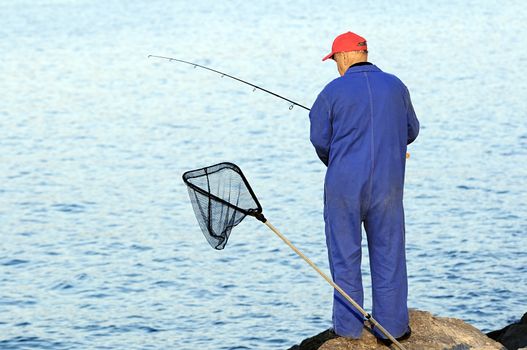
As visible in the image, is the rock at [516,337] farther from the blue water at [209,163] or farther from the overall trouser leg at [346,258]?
the overall trouser leg at [346,258]

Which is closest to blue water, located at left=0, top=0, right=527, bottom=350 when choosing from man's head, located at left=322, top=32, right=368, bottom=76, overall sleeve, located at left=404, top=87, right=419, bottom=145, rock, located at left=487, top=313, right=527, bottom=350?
rock, located at left=487, top=313, right=527, bottom=350

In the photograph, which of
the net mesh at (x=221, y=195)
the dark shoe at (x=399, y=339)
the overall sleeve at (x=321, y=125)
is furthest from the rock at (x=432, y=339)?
the overall sleeve at (x=321, y=125)

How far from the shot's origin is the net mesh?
6652 mm

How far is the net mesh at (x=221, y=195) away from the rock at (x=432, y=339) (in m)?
0.91

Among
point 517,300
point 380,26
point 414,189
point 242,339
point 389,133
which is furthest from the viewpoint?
point 380,26

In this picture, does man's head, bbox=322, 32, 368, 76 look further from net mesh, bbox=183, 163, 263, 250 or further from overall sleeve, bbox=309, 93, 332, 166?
net mesh, bbox=183, 163, 263, 250

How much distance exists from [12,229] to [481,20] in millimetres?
23325

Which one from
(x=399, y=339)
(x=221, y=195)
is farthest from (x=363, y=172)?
(x=399, y=339)

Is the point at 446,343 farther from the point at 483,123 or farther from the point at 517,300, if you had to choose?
the point at 483,123

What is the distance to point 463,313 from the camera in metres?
12.4

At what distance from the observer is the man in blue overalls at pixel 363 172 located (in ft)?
21.2

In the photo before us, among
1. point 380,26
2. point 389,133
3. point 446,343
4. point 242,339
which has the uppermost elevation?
point 380,26

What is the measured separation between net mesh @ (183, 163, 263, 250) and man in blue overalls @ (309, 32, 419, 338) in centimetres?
47

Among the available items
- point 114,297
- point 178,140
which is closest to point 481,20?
point 178,140
